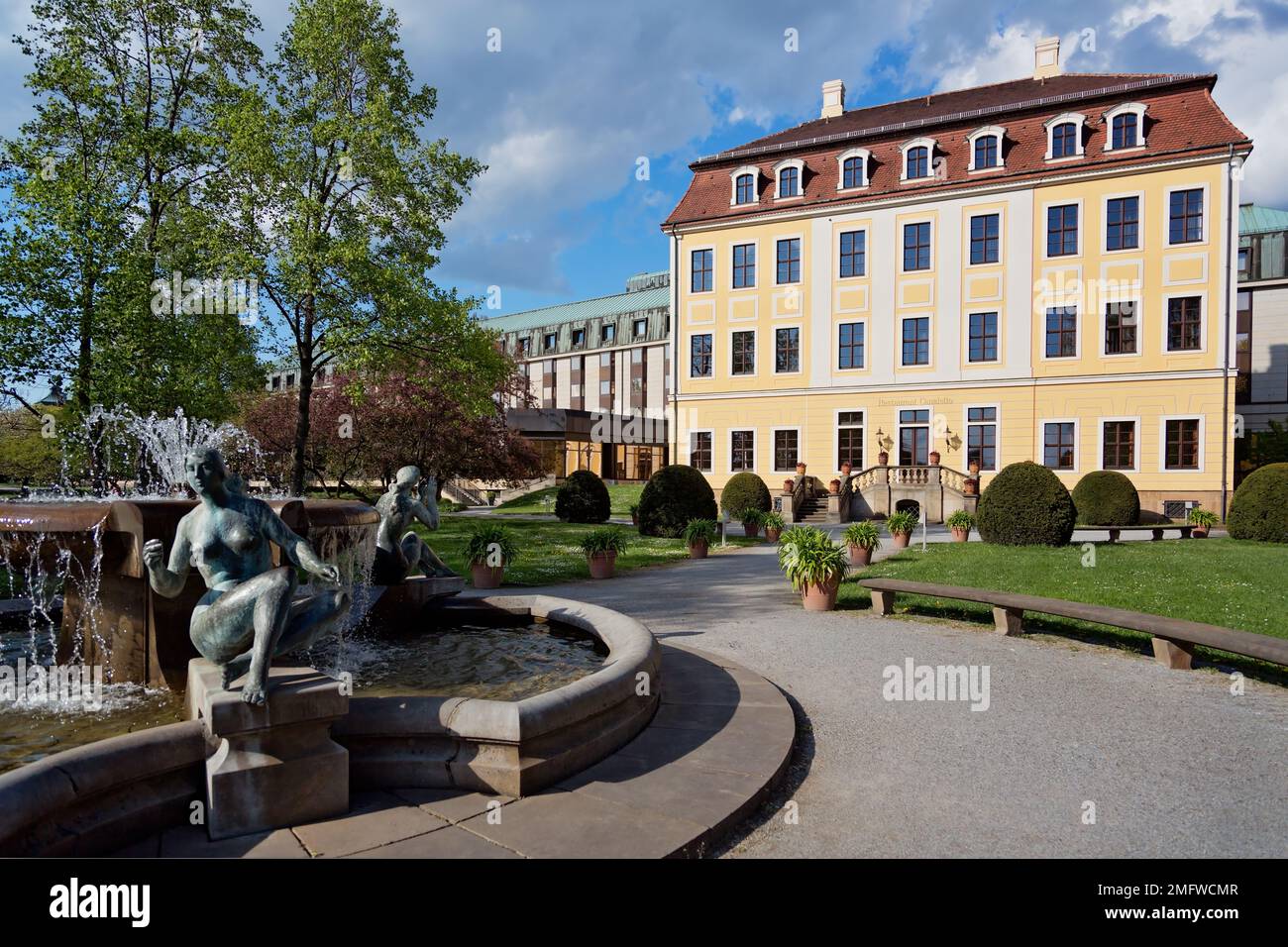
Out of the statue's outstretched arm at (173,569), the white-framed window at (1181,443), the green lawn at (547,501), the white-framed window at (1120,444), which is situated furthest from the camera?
the green lawn at (547,501)

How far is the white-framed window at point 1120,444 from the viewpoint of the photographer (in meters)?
27.4

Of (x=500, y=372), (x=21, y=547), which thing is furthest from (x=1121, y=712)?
(x=500, y=372)

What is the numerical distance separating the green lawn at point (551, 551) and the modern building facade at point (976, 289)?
39.3ft

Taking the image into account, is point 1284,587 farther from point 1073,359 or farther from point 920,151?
point 920,151

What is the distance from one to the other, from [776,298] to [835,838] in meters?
30.9

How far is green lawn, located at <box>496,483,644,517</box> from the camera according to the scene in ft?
114

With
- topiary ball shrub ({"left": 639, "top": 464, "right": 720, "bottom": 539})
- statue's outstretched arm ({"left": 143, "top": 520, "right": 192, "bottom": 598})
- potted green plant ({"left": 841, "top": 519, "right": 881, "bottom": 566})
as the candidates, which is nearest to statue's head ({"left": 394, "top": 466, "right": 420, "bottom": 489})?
statue's outstretched arm ({"left": 143, "top": 520, "right": 192, "bottom": 598})

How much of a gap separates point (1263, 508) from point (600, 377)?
54.3m

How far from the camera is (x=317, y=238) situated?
18344 mm

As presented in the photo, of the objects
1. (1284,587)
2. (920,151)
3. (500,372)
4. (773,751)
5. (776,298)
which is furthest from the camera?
(776,298)

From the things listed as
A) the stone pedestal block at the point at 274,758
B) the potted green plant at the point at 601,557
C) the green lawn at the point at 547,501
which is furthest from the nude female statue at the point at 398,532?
the green lawn at the point at 547,501

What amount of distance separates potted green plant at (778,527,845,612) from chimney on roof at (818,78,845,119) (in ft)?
108

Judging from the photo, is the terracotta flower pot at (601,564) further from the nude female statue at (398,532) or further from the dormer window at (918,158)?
the dormer window at (918,158)

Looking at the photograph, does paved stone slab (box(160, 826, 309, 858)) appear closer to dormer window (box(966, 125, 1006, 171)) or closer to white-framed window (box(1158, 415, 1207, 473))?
white-framed window (box(1158, 415, 1207, 473))
